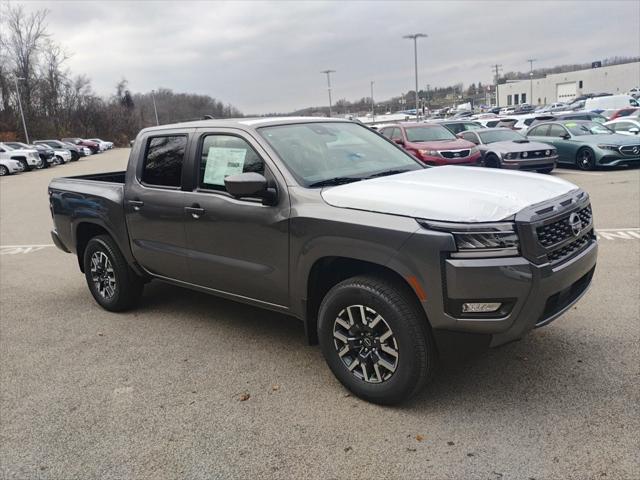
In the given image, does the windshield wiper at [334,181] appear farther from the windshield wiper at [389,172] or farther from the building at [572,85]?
the building at [572,85]

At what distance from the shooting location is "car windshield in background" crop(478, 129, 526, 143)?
1577 cm

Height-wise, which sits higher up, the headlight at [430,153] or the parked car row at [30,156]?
the parked car row at [30,156]

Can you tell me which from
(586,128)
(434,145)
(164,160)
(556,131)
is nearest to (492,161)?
(434,145)

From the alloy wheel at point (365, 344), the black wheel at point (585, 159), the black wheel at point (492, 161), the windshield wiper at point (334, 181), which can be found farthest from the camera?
the black wheel at point (585, 159)

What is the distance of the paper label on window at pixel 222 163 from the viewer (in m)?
4.16

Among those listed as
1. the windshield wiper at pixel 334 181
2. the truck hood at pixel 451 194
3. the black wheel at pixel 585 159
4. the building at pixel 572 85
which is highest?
the building at pixel 572 85

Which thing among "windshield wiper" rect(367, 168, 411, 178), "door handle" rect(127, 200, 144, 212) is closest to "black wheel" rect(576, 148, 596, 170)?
"windshield wiper" rect(367, 168, 411, 178)

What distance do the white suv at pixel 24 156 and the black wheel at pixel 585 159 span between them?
28853mm

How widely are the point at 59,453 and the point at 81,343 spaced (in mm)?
1814

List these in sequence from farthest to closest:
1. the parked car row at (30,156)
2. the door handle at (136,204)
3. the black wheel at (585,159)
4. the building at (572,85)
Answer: the building at (572,85) → the parked car row at (30,156) → the black wheel at (585,159) → the door handle at (136,204)

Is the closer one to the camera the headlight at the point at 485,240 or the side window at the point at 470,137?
the headlight at the point at 485,240

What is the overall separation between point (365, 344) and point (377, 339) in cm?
12

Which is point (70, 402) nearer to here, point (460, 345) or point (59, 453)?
point (59, 453)

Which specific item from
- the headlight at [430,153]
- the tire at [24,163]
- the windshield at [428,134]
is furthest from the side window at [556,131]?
the tire at [24,163]
